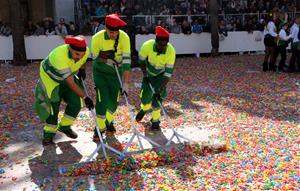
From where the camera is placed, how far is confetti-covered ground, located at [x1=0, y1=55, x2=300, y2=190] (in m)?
5.01

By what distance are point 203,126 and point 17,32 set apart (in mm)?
10224

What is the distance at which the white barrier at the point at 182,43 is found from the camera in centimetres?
1631

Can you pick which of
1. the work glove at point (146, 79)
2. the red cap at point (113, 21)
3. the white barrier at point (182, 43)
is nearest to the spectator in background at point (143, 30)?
the white barrier at point (182, 43)

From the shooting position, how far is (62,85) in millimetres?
6160

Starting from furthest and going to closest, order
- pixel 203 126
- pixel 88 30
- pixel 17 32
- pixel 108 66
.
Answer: pixel 88 30, pixel 17 32, pixel 203 126, pixel 108 66

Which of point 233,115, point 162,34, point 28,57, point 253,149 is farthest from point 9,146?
point 28,57

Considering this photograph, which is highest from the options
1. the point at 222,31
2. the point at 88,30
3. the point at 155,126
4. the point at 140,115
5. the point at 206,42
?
the point at 88,30

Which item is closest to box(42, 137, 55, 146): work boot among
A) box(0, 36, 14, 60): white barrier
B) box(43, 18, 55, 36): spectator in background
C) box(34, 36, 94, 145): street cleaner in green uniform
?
box(34, 36, 94, 145): street cleaner in green uniform

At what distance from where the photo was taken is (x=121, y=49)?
249 inches

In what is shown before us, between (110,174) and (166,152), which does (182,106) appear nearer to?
(166,152)

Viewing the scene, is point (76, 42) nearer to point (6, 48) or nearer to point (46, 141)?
point (46, 141)

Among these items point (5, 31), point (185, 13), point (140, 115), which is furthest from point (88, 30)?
point (140, 115)

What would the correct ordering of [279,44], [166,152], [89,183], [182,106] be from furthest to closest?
[279,44], [182,106], [166,152], [89,183]

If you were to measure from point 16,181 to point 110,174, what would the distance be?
1.13 m
